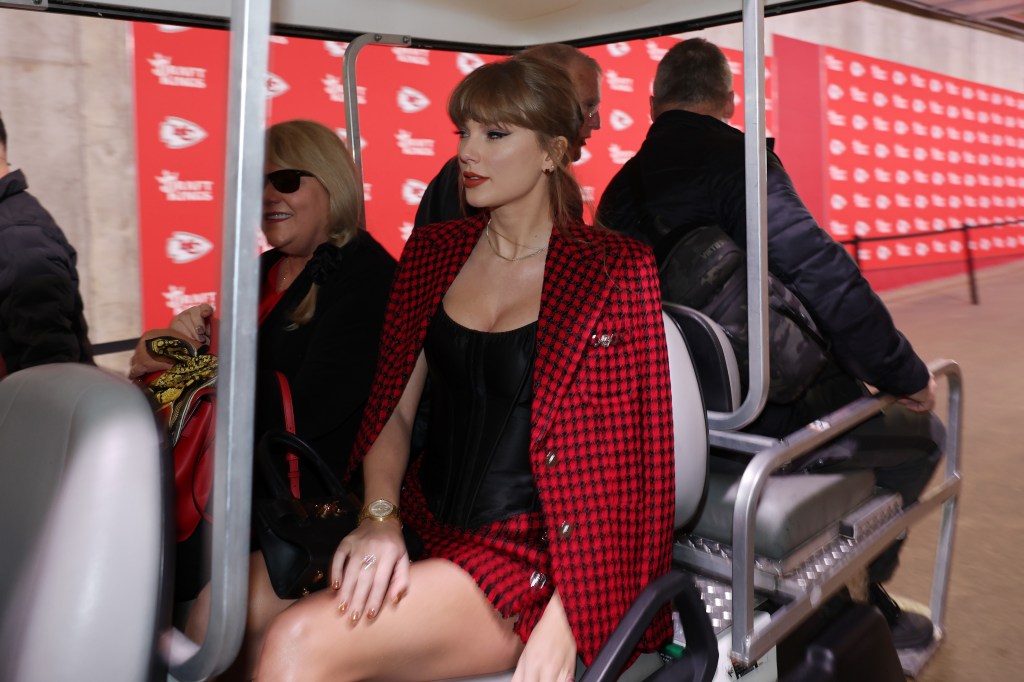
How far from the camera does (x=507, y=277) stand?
1.66 m

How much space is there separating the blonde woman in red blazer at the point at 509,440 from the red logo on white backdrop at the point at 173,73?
3.21m

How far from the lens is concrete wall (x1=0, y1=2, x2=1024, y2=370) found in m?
4.49

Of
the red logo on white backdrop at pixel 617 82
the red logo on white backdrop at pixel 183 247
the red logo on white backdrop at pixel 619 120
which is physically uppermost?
the red logo on white backdrop at pixel 617 82

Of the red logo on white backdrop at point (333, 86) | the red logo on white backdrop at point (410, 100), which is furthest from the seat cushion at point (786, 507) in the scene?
the red logo on white backdrop at point (410, 100)

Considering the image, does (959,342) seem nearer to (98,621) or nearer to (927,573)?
(927,573)

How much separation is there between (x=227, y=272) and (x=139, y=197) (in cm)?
412

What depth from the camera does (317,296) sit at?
2.00m

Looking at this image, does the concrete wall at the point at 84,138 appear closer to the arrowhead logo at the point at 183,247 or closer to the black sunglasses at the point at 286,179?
the arrowhead logo at the point at 183,247

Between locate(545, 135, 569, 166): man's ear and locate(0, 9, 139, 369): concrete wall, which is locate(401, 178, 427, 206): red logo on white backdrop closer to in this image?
locate(0, 9, 139, 369): concrete wall

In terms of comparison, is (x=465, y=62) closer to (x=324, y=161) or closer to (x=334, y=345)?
(x=324, y=161)

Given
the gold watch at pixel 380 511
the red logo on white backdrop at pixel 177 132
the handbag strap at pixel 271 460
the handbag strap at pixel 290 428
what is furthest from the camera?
the red logo on white backdrop at pixel 177 132

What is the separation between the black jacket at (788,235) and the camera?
2047 millimetres

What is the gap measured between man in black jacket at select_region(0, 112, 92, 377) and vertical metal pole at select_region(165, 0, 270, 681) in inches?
73.2

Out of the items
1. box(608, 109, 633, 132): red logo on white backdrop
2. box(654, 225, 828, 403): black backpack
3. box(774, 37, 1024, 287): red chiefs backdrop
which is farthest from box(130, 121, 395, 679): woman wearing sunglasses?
box(774, 37, 1024, 287): red chiefs backdrop
